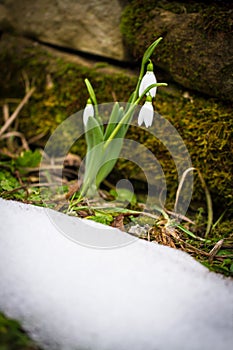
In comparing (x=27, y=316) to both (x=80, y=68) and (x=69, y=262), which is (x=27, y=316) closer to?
(x=69, y=262)

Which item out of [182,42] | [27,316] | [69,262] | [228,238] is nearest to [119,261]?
[69,262]

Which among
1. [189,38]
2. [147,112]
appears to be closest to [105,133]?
[147,112]

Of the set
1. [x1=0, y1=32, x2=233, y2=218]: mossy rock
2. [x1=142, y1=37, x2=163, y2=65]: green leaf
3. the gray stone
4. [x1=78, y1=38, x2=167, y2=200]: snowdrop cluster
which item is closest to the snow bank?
[x1=78, y1=38, x2=167, y2=200]: snowdrop cluster

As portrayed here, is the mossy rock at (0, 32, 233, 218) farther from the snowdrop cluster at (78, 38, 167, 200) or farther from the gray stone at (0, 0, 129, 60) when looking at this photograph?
the snowdrop cluster at (78, 38, 167, 200)

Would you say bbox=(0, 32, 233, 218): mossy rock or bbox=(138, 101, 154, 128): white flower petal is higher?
bbox=(138, 101, 154, 128): white flower petal

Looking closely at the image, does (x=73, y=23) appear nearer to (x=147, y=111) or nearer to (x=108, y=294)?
(x=147, y=111)

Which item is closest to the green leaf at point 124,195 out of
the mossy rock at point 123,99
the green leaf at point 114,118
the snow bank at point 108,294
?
the mossy rock at point 123,99

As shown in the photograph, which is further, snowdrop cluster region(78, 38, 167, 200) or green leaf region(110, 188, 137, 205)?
green leaf region(110, 188, 137, 205)

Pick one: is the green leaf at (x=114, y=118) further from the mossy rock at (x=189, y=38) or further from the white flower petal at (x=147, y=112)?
the mossy rock at (x=189, y=38)
